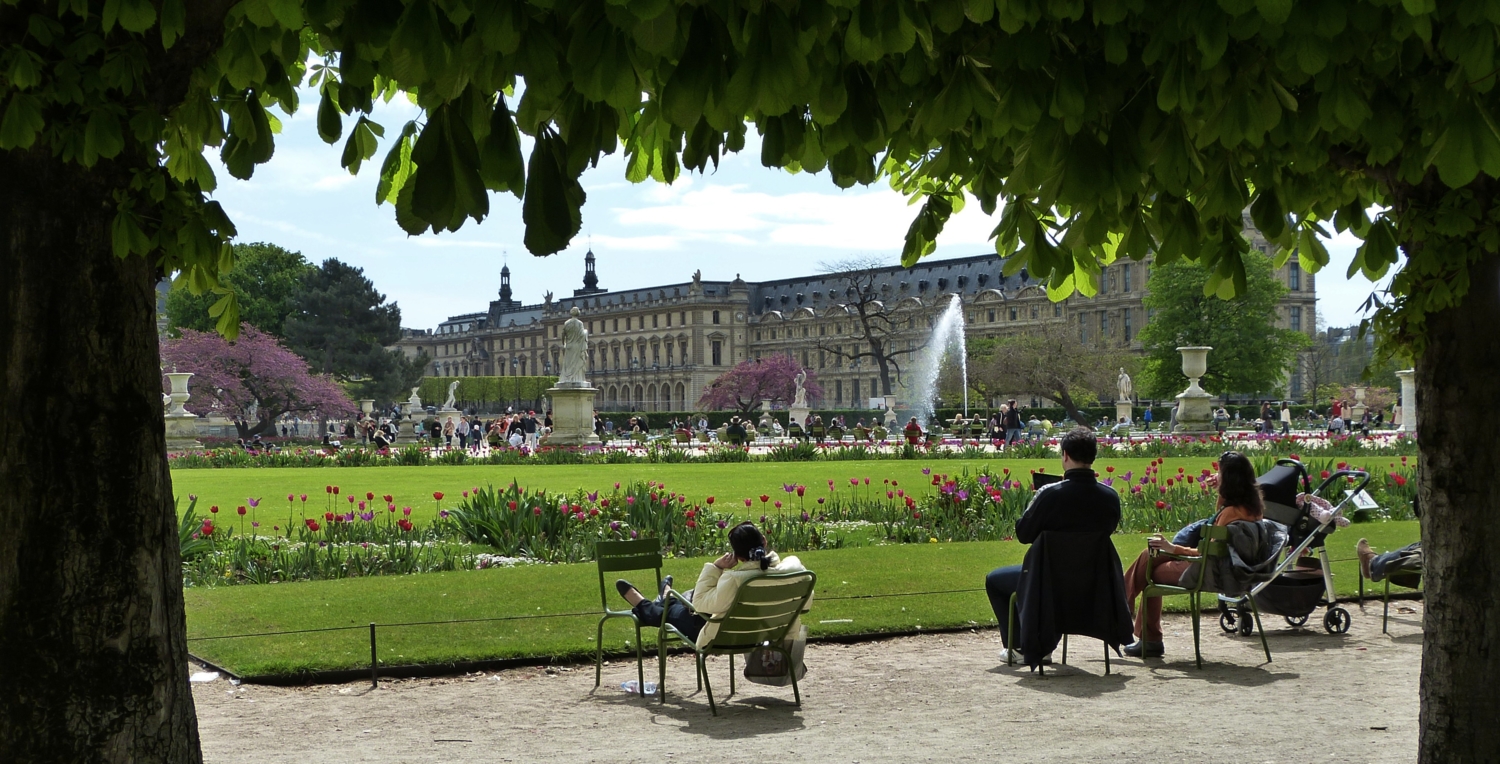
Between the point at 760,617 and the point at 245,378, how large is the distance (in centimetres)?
4577

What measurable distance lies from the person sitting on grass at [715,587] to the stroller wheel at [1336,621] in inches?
141

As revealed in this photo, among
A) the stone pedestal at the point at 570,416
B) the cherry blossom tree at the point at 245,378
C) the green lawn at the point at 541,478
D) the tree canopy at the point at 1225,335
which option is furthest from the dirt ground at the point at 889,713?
the tree canopy at the point at 1225,335

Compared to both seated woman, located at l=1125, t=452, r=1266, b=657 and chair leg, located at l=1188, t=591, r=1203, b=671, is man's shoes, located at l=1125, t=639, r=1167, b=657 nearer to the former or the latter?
seated woman, located at l=1125, t=452, r=1266, b=657

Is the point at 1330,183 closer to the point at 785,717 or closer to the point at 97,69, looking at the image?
the point at 785,717

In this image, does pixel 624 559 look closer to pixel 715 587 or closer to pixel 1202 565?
pixel 715 587

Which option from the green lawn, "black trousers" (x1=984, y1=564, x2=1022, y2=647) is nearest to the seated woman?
"black trousers" (x1=984, y1=564, x2=1022, y2=647)

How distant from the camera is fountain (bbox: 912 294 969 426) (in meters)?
69.6

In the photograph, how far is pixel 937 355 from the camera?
75.9 m

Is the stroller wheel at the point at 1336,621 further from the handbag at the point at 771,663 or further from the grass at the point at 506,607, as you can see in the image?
the handbag at the point at 771,663

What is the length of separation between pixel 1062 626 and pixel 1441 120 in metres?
3.78

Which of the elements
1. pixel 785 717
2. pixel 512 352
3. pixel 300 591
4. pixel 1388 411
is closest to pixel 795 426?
pixel 1388 411

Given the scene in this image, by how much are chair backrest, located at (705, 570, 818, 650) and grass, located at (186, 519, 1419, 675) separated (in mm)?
1556

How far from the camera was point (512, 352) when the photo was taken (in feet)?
474

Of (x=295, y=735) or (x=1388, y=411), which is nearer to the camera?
(x=295, y=735)
